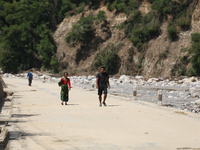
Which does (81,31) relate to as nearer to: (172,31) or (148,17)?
(148,17)

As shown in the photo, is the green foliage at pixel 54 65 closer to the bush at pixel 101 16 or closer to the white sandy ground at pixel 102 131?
the bush at pixel 101 16

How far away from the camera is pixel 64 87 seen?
16359 mm

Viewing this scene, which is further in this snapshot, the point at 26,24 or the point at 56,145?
the point at 26,24

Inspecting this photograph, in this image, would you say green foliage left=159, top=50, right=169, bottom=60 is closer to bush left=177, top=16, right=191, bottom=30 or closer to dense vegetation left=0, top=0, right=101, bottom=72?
bush left=177, top=16, right=191, bottom=30

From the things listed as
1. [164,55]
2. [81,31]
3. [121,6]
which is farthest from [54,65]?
[164,55]

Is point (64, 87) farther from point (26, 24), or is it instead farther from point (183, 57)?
point (26, 24)

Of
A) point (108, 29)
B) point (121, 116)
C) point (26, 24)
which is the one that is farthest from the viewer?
point (26, 24)

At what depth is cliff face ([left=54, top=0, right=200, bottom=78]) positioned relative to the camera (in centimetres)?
5594

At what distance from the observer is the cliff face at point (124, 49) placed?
184 feet

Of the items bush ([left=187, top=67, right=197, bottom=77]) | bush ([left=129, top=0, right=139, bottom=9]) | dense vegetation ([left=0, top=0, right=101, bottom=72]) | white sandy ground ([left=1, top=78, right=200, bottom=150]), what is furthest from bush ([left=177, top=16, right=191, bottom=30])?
white sandy ground ([left=1, top=78, right=200, bottom=150])

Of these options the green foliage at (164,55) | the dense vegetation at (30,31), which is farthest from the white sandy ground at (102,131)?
the dense vegetation at (30,31)

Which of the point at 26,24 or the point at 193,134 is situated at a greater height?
the point at 26,24

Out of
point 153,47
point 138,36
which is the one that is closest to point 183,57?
point 153,47

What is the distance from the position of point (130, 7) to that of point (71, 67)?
1835cm
